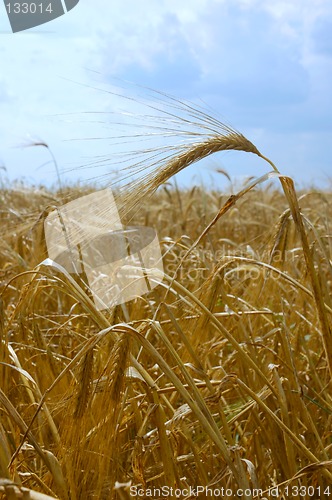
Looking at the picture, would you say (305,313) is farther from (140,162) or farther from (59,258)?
(140,162)

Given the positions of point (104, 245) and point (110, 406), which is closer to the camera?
point (110, 406)

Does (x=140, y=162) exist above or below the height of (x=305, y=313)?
above

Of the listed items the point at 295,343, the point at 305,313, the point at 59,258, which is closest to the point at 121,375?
the point at 295,343

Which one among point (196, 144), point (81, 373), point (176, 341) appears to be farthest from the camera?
point (176, 341)

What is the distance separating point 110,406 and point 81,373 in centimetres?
6

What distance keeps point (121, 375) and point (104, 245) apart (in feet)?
5.45

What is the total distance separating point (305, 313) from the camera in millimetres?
1682

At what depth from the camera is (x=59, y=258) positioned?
1896mm

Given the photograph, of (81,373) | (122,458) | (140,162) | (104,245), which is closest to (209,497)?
(122,458)

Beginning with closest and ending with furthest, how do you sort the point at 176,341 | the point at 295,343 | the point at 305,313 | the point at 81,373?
the point at 81,373
the point at 295,343
the point at 176,341
the point at 305,313

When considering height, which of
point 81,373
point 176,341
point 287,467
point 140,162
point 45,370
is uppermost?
point 140,162

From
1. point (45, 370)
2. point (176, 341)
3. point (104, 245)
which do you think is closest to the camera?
point (45, 370)

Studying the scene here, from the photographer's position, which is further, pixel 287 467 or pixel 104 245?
pixel 104 245

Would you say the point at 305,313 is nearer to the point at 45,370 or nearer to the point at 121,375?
the point at 45,370
